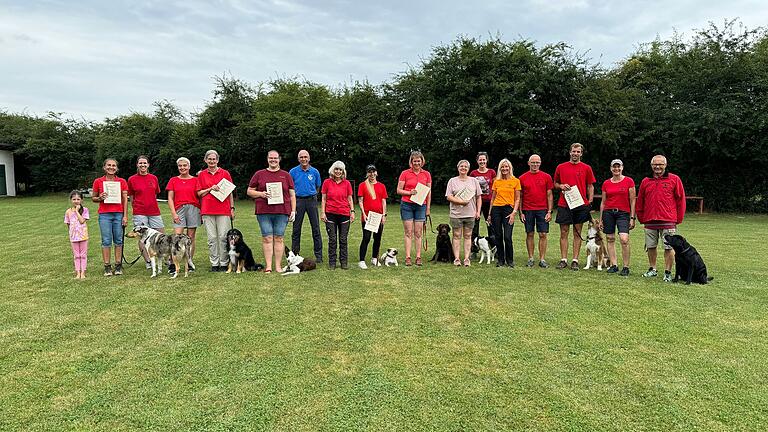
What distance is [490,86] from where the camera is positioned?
1797cm

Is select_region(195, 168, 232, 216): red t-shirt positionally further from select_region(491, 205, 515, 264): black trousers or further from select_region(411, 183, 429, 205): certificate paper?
select_region(491, 205, 515, 264): black trousers

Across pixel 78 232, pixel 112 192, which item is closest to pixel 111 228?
pixel 78 232

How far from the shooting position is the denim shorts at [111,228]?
21.7 feet

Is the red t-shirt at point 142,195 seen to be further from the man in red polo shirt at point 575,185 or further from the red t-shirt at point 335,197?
the man in red polo shirt at point 575,185

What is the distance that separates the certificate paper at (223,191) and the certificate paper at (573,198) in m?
4.92

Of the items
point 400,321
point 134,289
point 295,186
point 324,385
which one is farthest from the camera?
point 295,186

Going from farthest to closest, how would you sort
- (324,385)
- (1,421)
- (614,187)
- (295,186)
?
(295,186) < (614,187) < (324,385) < (1,421)

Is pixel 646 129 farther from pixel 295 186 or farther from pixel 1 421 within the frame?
A: pixel 1 421

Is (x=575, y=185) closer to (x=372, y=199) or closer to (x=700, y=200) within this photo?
(x=372, y=199)

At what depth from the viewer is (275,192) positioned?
6582 mm

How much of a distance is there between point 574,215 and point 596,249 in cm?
62

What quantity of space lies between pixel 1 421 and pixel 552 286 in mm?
5459

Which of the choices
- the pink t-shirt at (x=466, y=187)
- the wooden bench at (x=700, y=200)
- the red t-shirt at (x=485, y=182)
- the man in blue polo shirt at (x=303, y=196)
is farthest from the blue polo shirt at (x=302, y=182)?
the wooden bench at (x=700, y=200)

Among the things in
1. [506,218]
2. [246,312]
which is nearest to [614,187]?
[506,218]
